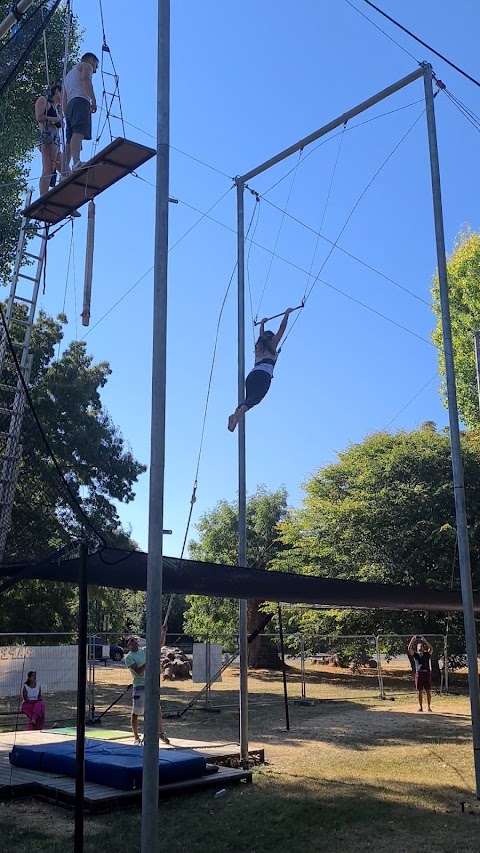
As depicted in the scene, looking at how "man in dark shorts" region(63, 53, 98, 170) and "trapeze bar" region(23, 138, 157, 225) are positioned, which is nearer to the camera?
"trapeze bar" region(23, 138, 157, 225)

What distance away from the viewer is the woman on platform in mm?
11211

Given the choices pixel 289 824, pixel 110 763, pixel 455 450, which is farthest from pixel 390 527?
pixel 289 824

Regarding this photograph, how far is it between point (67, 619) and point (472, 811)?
15.0 meters

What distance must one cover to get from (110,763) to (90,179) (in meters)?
5.22

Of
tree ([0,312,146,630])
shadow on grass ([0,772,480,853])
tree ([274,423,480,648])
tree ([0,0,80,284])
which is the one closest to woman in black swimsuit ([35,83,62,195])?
shadow on grass ([0,772,480,853])

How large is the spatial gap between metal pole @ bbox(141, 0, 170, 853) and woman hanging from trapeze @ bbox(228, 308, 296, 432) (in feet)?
11.5

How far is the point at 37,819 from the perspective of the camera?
254 inches

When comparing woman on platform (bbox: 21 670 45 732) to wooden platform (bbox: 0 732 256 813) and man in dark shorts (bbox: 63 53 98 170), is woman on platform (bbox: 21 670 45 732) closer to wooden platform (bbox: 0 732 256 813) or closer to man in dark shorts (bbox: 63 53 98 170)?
wooden platform (bbox: 0 732 256 813)

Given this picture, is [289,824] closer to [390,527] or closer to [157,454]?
[157,454]

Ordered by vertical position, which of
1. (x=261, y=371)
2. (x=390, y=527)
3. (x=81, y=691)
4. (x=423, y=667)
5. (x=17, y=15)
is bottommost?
(x=423, y=667)

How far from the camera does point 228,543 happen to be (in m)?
30.6

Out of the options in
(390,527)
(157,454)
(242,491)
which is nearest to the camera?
(157,454)

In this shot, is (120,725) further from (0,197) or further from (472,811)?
(0,197)

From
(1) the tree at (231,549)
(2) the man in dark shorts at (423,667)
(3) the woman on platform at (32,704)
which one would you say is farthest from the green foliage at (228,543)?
(3) the woman on platform at (32,704)
